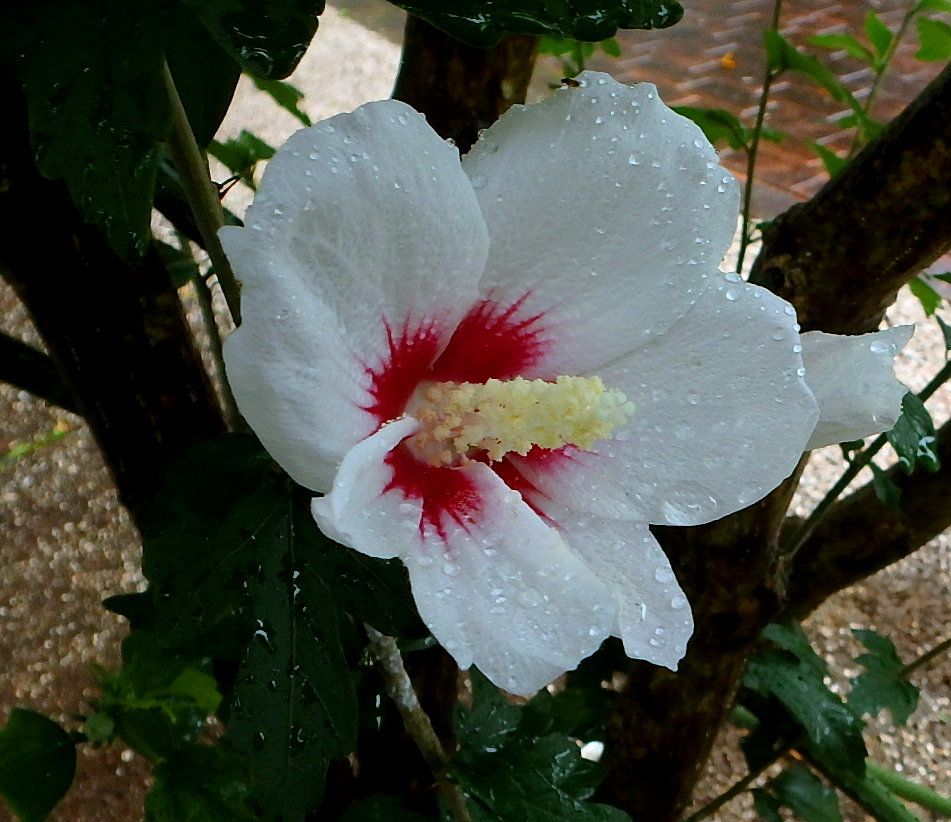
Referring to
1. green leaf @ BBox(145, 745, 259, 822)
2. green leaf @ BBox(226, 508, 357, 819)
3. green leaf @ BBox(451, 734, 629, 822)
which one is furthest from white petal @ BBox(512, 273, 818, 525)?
green leaf @ BBox(145, 745, 259, 822)

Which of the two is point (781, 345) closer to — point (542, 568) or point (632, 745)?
point (542, 568)

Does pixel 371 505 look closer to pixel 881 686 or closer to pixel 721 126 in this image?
pixel 721 126

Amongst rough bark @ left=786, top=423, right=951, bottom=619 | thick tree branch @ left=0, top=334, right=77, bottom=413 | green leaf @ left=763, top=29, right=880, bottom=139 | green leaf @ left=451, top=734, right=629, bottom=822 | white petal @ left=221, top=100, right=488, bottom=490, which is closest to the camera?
white petal @ left=221, top=100, right=488, bottom=490

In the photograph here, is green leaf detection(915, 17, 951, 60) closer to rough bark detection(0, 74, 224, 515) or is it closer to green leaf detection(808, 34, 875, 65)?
green leaf detection(808, 34, 875, 65)

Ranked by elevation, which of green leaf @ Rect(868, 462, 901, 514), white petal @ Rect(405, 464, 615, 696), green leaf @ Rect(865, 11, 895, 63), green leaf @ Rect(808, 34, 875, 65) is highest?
green leaf @ Rect(865, 11, 895, 63)

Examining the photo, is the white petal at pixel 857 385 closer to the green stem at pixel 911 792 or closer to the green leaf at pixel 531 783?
the green leaf at pixel 531 783

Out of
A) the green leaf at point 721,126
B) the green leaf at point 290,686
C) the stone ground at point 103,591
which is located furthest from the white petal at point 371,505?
the stone ground at point 103,591

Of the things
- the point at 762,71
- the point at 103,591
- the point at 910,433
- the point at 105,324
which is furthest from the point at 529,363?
the point at 762,71
